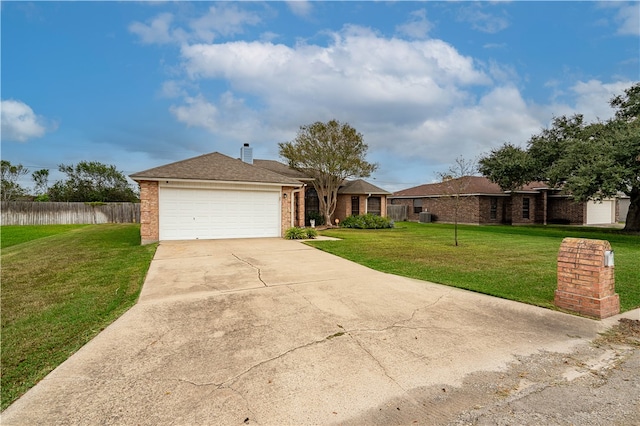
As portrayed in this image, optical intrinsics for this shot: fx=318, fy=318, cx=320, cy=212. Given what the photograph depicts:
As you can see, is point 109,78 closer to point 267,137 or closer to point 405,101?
point 267,137

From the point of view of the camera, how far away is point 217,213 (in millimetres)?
13188

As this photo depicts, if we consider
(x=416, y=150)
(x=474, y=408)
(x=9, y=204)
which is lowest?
(x=474, y=408)

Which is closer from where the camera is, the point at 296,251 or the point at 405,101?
the point at 296,251

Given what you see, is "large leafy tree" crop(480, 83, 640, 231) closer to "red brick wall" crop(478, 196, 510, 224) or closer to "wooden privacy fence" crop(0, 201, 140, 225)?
"red brick wall" crop(478, 196, 510, 224)

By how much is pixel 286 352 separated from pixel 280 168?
19376 millimetres

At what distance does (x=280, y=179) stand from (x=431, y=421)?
41.2 feet

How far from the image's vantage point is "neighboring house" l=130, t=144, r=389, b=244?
12219 mm

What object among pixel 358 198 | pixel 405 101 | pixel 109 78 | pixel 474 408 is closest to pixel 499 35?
pixel 405 101

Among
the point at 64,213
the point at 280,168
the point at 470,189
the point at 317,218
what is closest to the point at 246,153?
the point at 280,168

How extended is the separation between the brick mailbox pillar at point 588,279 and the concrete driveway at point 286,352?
302 mm

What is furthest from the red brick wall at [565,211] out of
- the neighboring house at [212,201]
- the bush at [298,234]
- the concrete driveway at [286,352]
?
→ the concrete driveway at [286,352]

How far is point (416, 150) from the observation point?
97.9ft

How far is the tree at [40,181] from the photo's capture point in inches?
1608

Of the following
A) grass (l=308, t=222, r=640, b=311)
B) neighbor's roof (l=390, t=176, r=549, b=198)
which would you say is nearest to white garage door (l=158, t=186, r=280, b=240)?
grass (l=308, t=222, r=640, b=311)
